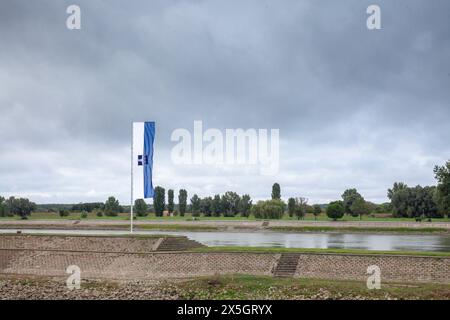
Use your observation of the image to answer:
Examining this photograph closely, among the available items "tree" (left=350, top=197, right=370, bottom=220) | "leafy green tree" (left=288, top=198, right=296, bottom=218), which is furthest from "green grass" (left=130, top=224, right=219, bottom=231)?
"tree" (left=350, top=197, right=370, bottom=220)

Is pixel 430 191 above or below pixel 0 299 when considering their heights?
above

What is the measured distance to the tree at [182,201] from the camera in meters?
102

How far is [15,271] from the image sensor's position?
33.1 meters

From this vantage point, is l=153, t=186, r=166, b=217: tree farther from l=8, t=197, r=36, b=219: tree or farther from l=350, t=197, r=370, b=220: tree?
l=350, t=197, r=370, b=220: tree

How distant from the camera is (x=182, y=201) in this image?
104m

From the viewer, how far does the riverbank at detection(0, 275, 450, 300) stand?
22266mm

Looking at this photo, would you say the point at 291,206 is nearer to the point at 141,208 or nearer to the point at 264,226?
the point at 264,226

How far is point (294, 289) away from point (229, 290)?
10.5ft

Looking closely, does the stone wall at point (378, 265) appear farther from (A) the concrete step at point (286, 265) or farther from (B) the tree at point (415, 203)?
(B) the tree at point (415, 203)

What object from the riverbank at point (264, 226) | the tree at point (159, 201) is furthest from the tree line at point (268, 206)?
the riverbank at point (264, 226)
